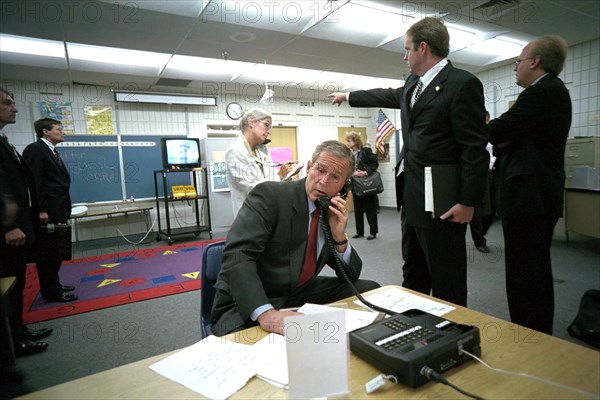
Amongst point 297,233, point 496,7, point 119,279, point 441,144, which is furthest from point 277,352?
point 496,7

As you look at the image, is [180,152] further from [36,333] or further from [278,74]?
[36,333]

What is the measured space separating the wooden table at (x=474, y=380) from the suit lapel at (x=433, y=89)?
101 cm

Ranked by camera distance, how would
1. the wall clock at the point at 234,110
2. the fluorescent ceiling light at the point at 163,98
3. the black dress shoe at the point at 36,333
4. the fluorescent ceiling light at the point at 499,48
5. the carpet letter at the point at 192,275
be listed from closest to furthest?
the black dress shoe at the point at 36,333 → the carpet letter at the point at 192,275 → the fluorescent ceiling light at the point at 499,48 → the fluorescent ceiling light at the point at 163,98 → the wall clock at the point at 234,110

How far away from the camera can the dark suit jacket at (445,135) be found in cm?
134

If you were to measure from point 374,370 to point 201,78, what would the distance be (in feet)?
18.3

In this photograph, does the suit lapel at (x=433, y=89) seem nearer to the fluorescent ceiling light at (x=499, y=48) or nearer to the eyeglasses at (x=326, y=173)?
A: the eyeglasses at (x=326, y=173)

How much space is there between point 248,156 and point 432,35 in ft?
4.46

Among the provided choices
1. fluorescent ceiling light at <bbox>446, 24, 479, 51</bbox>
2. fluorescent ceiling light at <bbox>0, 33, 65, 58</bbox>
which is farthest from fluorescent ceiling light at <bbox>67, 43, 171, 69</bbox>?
fluorescent ceiling light at <bbox>446, 24, 479, 51</bbox>

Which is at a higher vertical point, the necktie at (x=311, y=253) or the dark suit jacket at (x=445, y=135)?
the dark suit jacket at (x=445, y=135)

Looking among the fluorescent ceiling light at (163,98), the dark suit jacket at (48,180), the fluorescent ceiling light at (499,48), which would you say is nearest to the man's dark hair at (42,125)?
the dark suit jacket at (48,180)

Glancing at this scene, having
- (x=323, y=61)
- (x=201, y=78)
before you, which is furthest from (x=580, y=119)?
(x=201, y=78)

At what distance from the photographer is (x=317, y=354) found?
0.58m

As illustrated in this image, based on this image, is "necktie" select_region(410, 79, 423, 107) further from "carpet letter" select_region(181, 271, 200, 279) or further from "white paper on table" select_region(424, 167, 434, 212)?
"carpet letter" select_region(181, 271, 200, 279)

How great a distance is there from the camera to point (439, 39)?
1.45 metres
